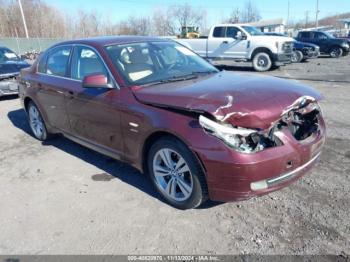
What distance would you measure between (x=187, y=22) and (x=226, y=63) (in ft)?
192

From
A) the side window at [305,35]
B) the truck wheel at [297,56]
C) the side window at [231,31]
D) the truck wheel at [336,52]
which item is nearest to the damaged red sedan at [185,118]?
the side window at [231,31]

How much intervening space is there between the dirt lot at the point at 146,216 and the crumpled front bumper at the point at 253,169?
0.39 metres

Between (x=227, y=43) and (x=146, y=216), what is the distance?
526 inches

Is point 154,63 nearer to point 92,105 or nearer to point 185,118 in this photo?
point 92,105

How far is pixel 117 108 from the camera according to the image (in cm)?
371

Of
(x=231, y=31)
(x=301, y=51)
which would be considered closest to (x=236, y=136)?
(x=231, y=31)

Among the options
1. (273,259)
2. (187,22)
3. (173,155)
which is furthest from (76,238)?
(187,22)

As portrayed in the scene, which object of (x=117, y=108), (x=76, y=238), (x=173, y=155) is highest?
(x=117, y=108)

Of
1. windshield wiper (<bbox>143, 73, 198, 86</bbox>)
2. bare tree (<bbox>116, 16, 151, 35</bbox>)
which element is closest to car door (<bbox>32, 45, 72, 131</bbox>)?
windshield wiper (<bbox>143, 73, 198, 86</bbox>)

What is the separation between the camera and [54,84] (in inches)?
191

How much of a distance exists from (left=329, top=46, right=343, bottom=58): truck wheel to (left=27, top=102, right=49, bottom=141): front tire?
71.8 feet

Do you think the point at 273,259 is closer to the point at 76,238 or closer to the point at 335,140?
the point at 76,238

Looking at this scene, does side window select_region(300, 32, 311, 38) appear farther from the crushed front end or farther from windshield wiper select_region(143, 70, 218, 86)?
the crushed front end

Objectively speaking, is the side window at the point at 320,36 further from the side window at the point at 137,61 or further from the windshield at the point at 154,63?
the side window at the point at 137,61
